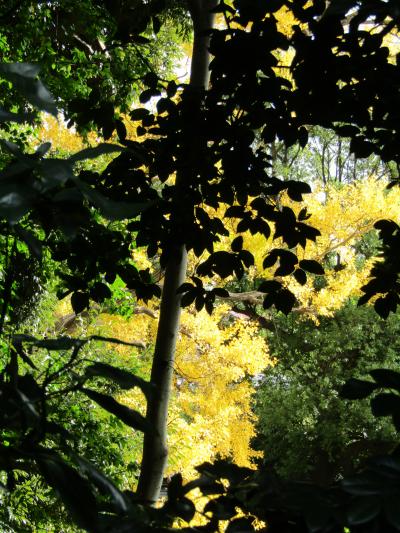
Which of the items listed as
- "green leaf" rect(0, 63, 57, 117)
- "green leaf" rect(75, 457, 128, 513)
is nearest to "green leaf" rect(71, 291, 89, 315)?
"green leaf" rect(75, 457, 128, 513)

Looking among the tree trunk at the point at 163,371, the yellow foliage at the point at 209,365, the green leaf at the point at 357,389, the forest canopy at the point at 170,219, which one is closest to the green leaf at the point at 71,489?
the forest canopy at the point at 170,219

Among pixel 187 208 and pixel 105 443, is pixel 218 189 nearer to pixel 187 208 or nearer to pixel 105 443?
pixel 187 208

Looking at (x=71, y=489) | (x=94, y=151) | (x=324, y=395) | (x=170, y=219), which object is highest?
(x=324, y=395)

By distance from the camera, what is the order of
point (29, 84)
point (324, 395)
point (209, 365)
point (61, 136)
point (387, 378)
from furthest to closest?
point (324, 395) → point (209, 365) → point (61, 136) → point (387, 378) → point (29, 84)

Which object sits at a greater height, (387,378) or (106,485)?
(387,378)

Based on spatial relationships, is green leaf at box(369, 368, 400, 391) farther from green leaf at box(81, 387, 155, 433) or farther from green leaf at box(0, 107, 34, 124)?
green leaf at box(0, 107, 34, 124)

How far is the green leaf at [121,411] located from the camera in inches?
26.7

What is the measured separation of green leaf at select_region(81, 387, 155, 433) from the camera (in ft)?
2.23

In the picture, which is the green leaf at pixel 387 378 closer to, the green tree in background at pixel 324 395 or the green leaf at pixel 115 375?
the green leaf at pixel 115 375

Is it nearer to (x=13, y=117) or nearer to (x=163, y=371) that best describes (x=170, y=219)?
(x=163, y=371)

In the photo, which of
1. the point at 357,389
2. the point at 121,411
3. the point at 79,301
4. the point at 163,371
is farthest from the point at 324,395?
the point at 121,411

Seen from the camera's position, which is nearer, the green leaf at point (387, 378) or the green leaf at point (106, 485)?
the green leaf at point (106, 485)

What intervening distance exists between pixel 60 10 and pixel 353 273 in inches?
283

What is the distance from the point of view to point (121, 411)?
701mm
